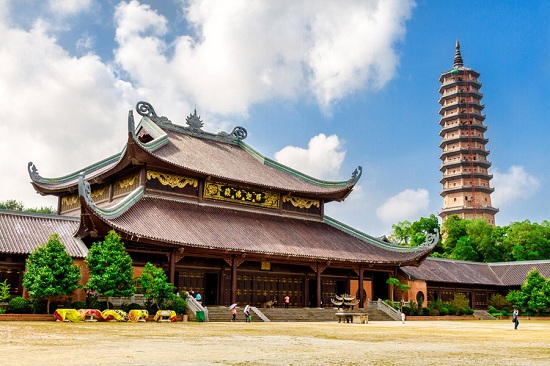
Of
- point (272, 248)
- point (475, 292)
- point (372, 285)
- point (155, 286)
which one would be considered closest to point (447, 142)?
point (475, 292)

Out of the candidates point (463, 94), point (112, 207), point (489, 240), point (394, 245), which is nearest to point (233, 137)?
point (394, 245)

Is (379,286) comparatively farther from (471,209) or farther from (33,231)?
(471,209)

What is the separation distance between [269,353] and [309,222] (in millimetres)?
28816

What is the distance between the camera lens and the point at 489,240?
63.9 meters

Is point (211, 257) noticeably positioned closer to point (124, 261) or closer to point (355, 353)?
point (124, 261)

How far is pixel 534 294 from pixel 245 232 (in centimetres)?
2172

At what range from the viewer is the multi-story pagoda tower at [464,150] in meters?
76.2

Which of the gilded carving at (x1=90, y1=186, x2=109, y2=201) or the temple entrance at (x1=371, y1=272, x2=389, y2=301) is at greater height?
the gilded carving at (x1=90, y1=186, x2=109, y2=201)

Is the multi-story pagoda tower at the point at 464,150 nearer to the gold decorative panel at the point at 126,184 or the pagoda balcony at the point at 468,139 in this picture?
the pagoda balcony at the point at 468,139

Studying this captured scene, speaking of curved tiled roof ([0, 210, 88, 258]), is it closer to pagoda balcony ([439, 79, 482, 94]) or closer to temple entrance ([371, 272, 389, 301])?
temple entrance ([371, 272, 389, 301])

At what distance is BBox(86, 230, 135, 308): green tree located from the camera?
24906 mm

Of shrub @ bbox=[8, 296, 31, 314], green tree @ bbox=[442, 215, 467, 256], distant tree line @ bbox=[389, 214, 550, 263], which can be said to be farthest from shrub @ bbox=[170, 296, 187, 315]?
green tree @ bbox=[442, 215, 467, 256]

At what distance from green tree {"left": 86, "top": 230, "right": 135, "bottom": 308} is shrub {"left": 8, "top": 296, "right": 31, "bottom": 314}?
2.50 meters

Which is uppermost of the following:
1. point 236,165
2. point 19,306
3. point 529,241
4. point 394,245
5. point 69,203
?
point 236,165
